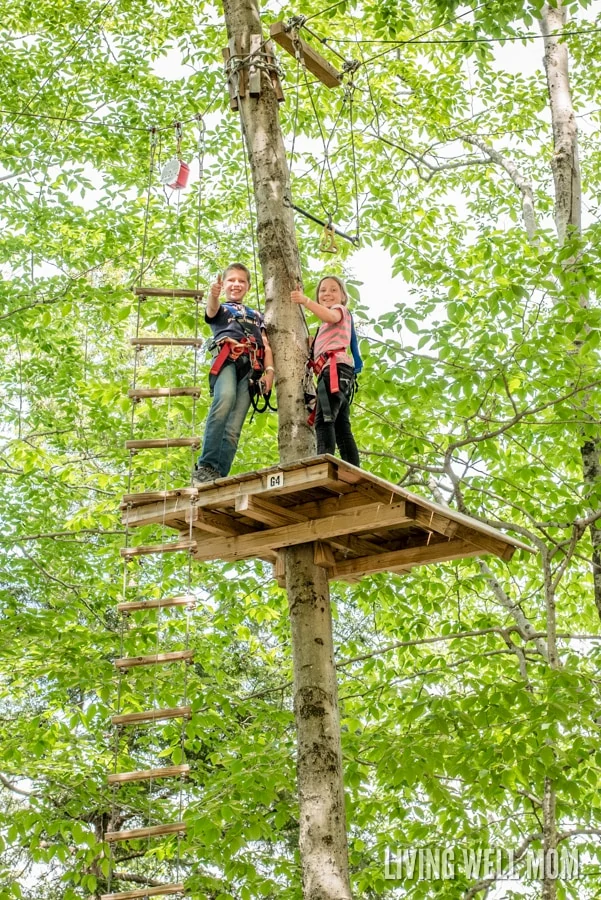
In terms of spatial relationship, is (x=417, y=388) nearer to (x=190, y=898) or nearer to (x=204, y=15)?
(x=190, y=898)

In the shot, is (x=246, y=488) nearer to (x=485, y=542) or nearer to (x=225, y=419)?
(x=225, y=419)

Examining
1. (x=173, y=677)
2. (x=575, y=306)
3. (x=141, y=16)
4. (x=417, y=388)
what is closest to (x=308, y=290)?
(x=417, y=388)

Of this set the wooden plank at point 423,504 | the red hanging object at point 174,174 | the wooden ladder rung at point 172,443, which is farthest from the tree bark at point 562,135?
the wooden ladder rung at point 172,443

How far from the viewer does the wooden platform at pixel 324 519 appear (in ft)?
13.0

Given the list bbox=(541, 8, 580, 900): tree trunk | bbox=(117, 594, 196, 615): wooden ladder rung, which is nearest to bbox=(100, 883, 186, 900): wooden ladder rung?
bbox=(117, 594, 196, 615): wooden ladder rung

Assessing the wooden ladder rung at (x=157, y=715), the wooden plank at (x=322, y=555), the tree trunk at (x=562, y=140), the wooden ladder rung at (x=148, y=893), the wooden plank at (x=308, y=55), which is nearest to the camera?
the wooden ladder rung at (x=148, y=893)

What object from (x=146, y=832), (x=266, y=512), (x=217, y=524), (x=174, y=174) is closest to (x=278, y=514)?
(x=266, y=512)

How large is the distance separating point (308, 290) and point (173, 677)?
298cm

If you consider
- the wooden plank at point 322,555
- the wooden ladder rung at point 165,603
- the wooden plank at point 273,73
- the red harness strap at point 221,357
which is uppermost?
the wooden plank at point 273,73

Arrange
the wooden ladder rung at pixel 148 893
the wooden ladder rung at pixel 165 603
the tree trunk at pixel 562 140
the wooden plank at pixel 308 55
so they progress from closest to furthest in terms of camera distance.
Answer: the wooden ladder rung at pixel 148 893
the wooden ladder rung at pixel 165 603
the wooden plank at pixel 308 55
the tree trunk at pixel 562 140

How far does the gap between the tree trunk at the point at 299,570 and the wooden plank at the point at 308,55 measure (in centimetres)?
21

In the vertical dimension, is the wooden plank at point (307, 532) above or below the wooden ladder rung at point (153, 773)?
above

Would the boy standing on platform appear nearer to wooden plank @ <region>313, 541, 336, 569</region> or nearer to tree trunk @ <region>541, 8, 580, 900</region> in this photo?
wooden plank @ <region>313, 541, 336, 569</region>

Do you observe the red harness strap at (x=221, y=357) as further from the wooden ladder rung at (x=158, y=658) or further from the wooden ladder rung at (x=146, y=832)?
the wooden ladder rung at (x=146, y=832)
